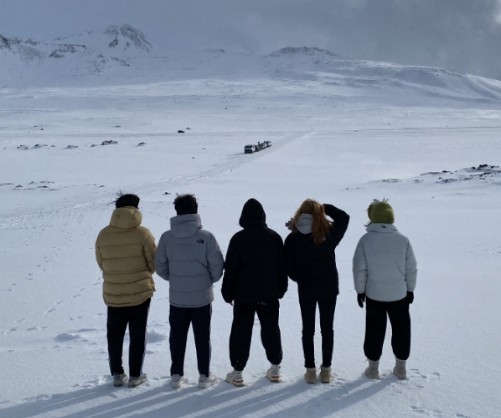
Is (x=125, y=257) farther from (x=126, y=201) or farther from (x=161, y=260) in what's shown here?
(x=126, y=201)

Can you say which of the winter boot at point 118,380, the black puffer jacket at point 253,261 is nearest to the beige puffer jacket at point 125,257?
the winter boot at point 118,380

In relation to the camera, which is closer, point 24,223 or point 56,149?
point 24,223

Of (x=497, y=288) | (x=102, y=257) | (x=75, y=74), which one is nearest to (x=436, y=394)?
(x=102, y=257)

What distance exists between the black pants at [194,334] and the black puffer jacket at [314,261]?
0.85 m

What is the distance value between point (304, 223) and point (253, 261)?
1.81ft

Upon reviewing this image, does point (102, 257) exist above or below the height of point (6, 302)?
above

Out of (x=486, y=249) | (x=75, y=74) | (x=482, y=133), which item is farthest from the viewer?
(x=75, y=74)

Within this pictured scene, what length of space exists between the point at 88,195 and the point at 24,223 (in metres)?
5.88

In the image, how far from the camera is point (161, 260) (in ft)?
14.6

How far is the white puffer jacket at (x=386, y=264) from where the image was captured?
178 inches

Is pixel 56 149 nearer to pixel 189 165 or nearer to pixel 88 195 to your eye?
pixel 189 165

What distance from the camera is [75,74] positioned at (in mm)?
194000

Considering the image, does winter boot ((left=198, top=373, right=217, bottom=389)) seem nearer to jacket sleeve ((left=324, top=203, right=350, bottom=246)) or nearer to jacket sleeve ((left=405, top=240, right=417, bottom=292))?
jacket sleeve ((left=324, top=203, right=350, bottom=246))

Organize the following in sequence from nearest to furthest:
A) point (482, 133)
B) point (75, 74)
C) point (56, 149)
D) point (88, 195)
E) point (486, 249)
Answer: point (486, 249) < point (88, 195) < point (56, 149) < point (482, 133) < point (75, 74)
